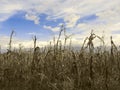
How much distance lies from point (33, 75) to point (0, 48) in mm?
3598

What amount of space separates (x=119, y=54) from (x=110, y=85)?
1.99 meters

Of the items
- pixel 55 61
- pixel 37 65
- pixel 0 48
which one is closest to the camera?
pixel 37 65

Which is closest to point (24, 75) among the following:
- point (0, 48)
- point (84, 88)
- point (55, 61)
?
point (55, 61)

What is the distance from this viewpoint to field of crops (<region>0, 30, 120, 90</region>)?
18.6ft

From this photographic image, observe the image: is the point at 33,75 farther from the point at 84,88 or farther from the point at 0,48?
the point at 0,48

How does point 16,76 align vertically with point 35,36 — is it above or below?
below

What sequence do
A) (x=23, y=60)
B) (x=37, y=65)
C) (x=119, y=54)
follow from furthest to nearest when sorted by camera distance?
(x=23, y=60)
(x=119, y=54)
(x=37, y=65)

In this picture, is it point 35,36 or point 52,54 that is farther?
point 52,54

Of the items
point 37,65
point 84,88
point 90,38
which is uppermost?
point 90,38

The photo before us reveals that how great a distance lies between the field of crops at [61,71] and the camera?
567cm

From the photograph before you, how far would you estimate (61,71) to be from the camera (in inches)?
264

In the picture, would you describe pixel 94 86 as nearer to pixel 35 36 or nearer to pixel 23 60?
pixel 35 36

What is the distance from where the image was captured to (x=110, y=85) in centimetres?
575

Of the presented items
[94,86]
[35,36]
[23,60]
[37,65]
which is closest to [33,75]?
[37,65]
